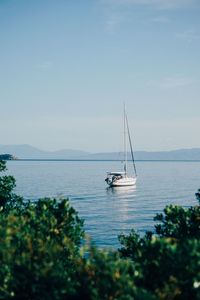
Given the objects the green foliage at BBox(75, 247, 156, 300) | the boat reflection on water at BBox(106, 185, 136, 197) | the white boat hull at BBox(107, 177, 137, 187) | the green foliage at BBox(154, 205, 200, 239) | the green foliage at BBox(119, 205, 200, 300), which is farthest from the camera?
the white boat hull at BBox(107, 177, 137, 187)

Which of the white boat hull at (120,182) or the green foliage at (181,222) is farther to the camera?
the white boat hull at (120,182)

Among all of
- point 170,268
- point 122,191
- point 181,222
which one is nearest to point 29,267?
point 170,268

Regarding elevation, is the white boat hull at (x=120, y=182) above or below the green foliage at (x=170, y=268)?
below

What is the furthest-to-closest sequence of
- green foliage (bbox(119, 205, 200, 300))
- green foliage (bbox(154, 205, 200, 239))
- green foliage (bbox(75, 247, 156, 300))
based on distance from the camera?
green foliage (bbox(154, 205, 200, 239)) < green foliage (bbox(119, 205, 200, 300)) < green foliage (bbox(75, 247, 156, 300))

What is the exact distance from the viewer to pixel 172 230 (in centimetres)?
1952

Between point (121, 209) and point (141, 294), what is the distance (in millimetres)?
74520

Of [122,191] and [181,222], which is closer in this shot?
[181,222]

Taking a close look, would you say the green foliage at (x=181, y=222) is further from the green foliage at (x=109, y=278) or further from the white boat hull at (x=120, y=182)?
the white boat hull at (x=120, y=182)

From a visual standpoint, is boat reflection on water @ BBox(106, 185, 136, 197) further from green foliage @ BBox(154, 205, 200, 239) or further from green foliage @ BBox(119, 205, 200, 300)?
green foliage @ BBox(119, 205, 200, 300)

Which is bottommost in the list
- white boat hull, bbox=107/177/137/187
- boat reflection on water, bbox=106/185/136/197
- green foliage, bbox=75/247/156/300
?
boat reflection on water, bbox=106/185/136/197

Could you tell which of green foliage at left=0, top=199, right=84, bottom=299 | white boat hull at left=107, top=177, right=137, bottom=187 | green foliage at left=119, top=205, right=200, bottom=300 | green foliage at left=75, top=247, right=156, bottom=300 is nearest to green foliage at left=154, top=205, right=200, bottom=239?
green foliage at left=119, top=205, right=200, bottom=300

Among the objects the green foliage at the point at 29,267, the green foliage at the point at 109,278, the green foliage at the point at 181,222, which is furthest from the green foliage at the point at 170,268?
the green foliage at the point at 181,222

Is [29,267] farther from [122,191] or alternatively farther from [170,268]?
[122,191]

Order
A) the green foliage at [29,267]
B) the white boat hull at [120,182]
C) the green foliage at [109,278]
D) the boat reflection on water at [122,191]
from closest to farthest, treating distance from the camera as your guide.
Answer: the green foliage at [109,278] → the green foliage at [29,267] → the boat reflection on water at [122,191] → the white boat hull at [120,182]
